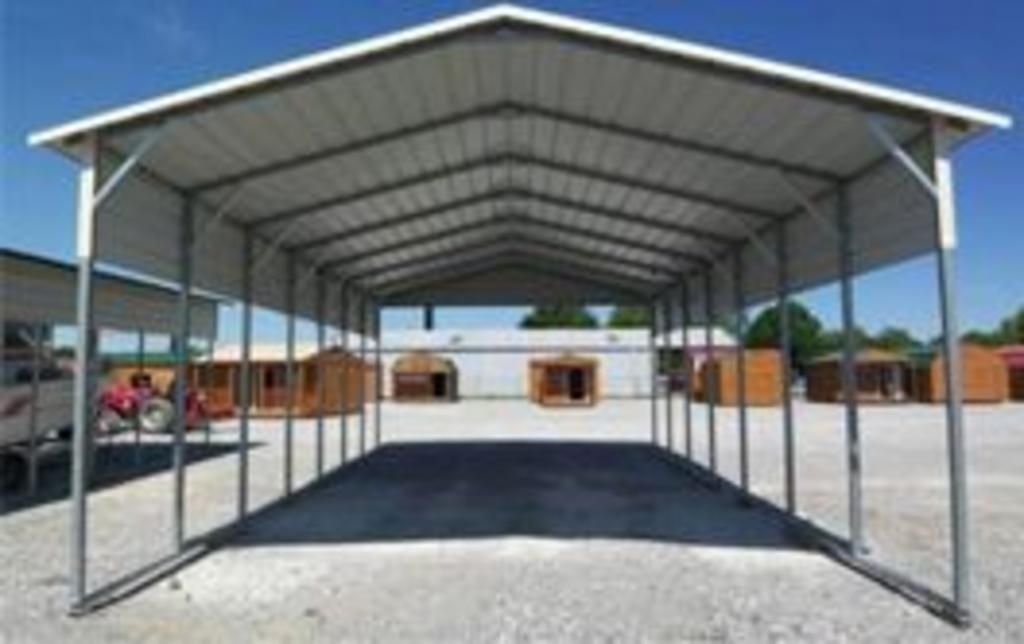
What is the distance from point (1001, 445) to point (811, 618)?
18141mm

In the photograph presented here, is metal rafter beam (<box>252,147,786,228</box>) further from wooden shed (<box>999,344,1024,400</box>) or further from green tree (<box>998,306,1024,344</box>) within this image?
green tree (<box>998,306,1024,344</box>)

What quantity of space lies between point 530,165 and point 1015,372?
43.3m

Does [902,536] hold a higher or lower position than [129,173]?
lower

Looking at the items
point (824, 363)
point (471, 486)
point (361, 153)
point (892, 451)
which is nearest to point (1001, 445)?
point (892, 451)

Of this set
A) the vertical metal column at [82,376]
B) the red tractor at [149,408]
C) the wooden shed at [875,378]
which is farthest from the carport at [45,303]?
the wooden shed at [875,378]

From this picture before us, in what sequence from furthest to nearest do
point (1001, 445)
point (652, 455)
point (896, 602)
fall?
point (1001, 445)
point (652, 455)
point (896, 602)

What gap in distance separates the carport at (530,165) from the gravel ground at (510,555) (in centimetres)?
63

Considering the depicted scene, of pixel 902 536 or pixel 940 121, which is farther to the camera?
pixel 902 536

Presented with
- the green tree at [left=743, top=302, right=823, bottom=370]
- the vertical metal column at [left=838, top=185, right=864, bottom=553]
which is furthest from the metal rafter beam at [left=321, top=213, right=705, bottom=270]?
the green tree at [left=743, top=302, right=823, bottom=370]

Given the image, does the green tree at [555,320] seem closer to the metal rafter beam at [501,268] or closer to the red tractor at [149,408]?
the red tractor at [149,408]

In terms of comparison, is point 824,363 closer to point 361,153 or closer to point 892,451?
point 892,451

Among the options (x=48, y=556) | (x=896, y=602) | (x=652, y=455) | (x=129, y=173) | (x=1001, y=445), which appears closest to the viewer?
(x=896, y=602)

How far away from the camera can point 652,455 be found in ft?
71.9

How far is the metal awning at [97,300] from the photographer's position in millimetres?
14945
